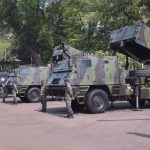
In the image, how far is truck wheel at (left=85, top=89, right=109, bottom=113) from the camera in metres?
18.2

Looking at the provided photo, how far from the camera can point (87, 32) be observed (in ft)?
132

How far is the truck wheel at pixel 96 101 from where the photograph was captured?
717 inches

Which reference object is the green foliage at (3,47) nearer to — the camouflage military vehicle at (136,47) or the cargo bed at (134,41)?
the cargo bed at (134,41)

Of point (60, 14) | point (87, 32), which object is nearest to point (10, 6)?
point (60, 14)

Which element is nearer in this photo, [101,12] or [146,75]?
[146,75]

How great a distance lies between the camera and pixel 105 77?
1905cm

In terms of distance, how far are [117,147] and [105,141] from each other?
89 cm

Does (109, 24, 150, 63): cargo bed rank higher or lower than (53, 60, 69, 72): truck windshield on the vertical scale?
higher

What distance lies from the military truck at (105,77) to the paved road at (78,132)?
1021mm

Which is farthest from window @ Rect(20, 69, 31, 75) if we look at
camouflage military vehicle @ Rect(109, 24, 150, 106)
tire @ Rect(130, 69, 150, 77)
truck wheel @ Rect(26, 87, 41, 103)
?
tire @ Rect(130, 69, 150, 77)

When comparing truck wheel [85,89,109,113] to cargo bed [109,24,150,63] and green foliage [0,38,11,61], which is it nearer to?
cargo bed [109,24,150,63]

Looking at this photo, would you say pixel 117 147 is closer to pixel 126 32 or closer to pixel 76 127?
pixel 76 127

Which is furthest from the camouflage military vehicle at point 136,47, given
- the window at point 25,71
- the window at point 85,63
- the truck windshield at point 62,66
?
the window at point 25,71

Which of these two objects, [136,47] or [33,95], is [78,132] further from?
[33,95]
